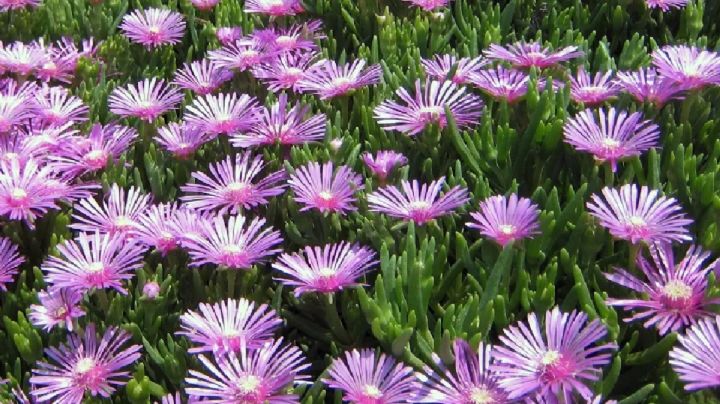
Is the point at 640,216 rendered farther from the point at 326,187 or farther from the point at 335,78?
the point at 335,78

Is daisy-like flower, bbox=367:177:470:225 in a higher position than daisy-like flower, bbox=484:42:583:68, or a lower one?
lower

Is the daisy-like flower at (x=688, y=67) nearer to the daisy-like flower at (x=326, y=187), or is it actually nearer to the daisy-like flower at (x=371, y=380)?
the daisy-like flower at (x=326, y=187)

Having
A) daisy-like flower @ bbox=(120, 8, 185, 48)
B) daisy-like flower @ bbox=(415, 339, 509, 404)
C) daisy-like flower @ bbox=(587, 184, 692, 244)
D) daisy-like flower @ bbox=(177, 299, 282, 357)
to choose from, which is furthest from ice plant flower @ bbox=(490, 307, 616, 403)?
daisy-like flower @ bbox=(120, 8, 185, 48)

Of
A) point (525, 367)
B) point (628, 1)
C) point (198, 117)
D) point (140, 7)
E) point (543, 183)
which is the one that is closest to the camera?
point (525, 367)

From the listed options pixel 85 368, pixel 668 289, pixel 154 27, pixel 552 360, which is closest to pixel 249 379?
pixel 85 368

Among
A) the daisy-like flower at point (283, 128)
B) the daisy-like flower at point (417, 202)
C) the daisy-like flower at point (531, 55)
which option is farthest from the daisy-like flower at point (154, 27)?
the daisy-like flower at point (417, 202)

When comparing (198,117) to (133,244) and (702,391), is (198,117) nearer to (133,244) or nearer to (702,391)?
(133,244)

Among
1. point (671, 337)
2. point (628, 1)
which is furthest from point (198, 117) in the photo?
point (628, 1)

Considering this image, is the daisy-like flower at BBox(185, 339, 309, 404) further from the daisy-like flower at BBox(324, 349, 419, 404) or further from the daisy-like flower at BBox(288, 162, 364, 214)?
the daisy-like flower at BBox(288, 162, 364, 214)
